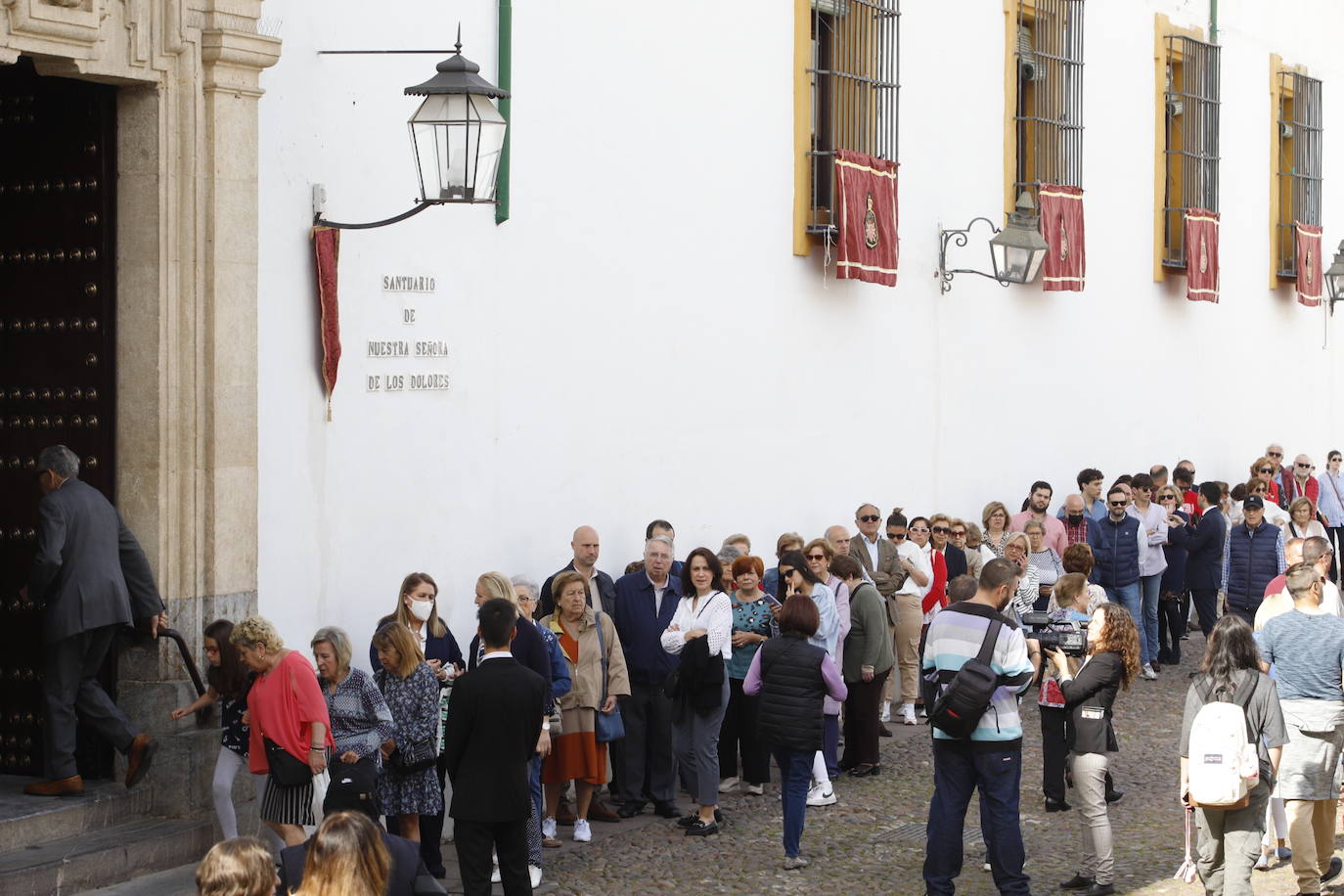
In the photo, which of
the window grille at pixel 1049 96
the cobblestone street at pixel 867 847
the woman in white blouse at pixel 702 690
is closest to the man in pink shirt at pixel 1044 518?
the window grille at pixel 1049 96

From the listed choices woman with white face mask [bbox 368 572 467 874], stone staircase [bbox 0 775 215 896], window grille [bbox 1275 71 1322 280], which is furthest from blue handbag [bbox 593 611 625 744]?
window grille [bbox 1275 71 1322 280]

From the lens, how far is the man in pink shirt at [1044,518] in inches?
588

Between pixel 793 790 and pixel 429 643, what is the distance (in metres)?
1.99

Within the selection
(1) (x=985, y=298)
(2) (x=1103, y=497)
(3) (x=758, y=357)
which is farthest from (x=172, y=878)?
(2) (x=1103, y=497)

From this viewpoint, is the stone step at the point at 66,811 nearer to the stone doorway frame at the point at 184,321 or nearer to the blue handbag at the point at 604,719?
the stone doorway frame at the point at 184,321

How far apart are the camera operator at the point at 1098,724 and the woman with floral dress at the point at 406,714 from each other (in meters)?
3.09

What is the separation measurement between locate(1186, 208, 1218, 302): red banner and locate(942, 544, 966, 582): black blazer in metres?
6.36

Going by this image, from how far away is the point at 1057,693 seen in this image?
9.71 meters

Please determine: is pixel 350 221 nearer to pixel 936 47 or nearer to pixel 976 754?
pixel 976 754

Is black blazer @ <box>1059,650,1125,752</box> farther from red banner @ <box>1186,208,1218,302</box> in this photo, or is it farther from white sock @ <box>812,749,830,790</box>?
red banner @ <box>1186,208,1218,302</box>

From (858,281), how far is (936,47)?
7.45 ft

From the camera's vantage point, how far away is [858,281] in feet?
47.1

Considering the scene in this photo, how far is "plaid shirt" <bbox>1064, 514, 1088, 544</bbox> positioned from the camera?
1538cm

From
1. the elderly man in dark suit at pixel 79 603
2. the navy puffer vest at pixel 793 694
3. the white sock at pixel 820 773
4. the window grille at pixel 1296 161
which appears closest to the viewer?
the elderly man in dark suit at pixel 79 603
